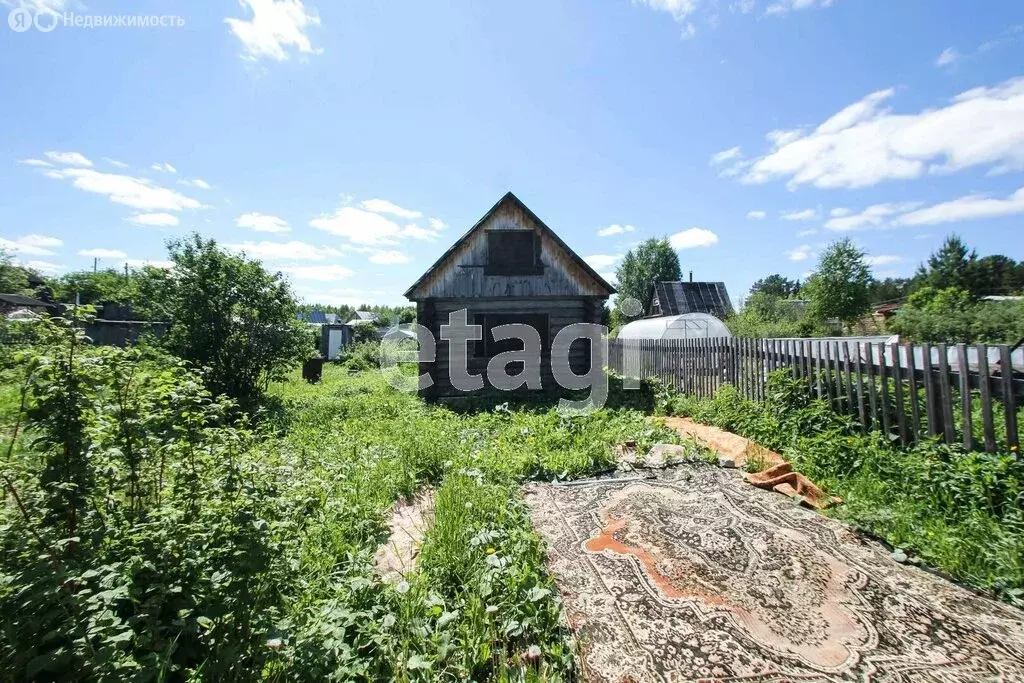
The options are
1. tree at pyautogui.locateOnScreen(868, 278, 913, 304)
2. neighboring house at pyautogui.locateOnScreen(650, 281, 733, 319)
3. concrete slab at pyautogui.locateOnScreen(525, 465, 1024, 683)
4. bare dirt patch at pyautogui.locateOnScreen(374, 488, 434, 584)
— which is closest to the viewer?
concrete slab at pyautogui.locateOnScreen(525, 465, 1024, 683)

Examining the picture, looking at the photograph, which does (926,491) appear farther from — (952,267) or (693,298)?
(952,267)

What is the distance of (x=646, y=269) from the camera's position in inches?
1727

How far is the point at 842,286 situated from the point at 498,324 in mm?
27253

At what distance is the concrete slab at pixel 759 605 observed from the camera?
7.15 ft

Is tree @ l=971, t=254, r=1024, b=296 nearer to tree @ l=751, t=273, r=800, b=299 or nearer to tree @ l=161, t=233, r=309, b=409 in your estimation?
tree @ l=751, t=273, r=800, b=299

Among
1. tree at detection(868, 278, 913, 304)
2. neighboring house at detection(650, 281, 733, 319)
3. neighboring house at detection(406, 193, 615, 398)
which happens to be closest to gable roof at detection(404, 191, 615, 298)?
neighboring house at detection(406, 193, 615, 398)

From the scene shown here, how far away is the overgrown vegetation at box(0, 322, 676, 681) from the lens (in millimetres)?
A: 1795

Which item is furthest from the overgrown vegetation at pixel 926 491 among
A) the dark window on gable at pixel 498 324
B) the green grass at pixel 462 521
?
the dark window on gable at pixel 498 324

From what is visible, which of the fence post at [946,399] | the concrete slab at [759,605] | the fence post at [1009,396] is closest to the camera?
the concrete slab at [759,605]

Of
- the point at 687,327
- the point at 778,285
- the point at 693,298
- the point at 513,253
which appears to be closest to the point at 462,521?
the point at 513,253

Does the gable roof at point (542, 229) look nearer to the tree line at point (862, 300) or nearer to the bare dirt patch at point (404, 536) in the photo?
the bare dirt patch at point (404, 536)

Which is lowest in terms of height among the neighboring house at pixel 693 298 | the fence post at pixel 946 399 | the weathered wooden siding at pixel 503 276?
the fence post at pixel 946 399

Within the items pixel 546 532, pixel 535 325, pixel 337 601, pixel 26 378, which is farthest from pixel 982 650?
pixel 535 325

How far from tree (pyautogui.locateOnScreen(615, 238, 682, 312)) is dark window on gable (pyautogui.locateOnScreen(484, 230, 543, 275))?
32.3 metres
